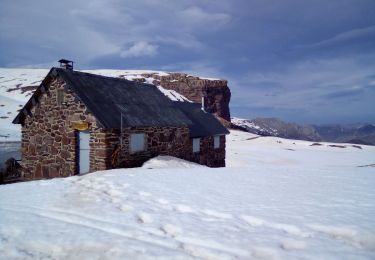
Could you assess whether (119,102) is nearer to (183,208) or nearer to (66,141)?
(66,141)

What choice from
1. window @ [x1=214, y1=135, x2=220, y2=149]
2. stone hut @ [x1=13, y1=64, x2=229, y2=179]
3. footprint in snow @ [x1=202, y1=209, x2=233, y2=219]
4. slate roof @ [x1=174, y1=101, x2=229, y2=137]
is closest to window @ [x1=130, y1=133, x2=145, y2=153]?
stone hut @ [x1=13, y1=64, x2=229, y2=179]

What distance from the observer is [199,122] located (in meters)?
24.3

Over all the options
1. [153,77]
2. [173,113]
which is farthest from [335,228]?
[153,77]

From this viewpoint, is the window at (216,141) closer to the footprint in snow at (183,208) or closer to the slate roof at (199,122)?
the slate roof at (199,122)

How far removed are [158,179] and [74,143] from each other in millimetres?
6314

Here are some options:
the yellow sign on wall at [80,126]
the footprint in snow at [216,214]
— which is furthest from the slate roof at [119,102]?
the footprint in snow at [216,214]

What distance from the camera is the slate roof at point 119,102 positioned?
15773mm

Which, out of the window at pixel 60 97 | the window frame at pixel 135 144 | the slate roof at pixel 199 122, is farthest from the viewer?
the slate roof at pixel 199 122

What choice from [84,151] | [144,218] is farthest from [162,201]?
[84,151]

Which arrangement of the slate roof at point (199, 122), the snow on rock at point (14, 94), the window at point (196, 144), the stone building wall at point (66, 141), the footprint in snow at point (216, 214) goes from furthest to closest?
the snow on rock at point (14, 94) → the slate roof at point (199, 122) → the window at point (196, 144) → the stone building wall at point (66, 141) → the footprint in snow at point (216, 214)

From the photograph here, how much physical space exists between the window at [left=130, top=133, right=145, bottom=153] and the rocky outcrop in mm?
53317

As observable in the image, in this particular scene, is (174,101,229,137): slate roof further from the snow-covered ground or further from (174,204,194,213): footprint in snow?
(174,204,194,213): footprint in snow

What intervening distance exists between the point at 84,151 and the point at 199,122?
34.7 feet

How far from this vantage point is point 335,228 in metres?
5.82
